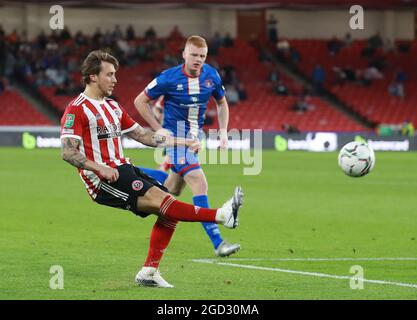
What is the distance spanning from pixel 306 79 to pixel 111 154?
37132mm

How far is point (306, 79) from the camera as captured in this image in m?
45.6

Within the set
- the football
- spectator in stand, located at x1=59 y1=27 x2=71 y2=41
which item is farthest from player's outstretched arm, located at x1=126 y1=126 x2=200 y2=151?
spectator in stand, located at x1=59 y1=27 x2=71 y2=41

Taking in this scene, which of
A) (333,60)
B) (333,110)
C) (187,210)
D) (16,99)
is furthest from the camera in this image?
(333,60)

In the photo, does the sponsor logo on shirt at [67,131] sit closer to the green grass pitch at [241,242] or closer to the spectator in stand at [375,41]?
the green grass pitch at [241,242]

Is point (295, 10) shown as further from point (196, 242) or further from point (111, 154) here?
point (111, 154)

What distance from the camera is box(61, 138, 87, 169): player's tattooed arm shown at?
28.6 feet

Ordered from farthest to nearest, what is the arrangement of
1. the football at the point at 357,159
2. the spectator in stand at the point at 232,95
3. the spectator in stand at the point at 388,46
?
the spectator in stand at the point at 388,46, the spectator in stand at the point at 232,95, the football at the point at 357,159

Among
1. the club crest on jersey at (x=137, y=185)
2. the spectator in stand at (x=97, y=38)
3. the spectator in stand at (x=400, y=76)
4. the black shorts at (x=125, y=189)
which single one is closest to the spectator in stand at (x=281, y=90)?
the spectator in stand at (x=400, y=76)

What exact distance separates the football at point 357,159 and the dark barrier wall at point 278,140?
2275cm

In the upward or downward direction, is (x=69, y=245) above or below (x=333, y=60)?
below

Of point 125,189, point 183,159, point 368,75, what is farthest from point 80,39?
point 125,189

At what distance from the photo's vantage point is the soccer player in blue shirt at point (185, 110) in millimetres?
11750

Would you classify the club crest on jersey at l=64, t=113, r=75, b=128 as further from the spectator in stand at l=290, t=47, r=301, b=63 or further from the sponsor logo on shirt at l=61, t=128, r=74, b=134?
the spectator in stand at l=290, t=47, r=301, b=63
